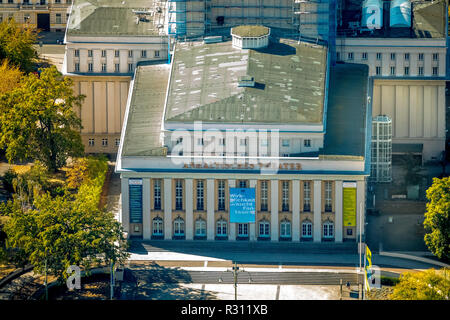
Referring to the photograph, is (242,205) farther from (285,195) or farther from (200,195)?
(285,195)

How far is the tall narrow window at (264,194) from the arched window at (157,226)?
15.3m

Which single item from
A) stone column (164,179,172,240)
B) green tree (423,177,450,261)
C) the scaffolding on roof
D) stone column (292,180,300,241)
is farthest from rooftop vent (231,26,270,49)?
green tree (423,177,450,261)

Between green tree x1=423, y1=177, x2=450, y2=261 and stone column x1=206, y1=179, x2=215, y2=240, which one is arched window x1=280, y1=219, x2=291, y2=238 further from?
green tree x1=423, y1=177, x2=450, y2=261

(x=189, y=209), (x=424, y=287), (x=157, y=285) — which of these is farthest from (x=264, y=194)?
(x=424, y=287)

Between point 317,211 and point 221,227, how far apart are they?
47.4ft

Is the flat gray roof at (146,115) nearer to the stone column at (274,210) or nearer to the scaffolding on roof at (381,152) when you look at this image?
the stone column at (274,210)

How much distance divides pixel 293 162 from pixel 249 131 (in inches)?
323

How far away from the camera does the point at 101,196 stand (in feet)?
630

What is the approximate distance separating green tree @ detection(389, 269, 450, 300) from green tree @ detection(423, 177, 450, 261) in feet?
63.1

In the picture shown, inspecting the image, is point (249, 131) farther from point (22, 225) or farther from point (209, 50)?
point (22, 225)

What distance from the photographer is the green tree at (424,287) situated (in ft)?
466

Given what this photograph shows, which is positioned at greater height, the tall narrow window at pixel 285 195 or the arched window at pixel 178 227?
the tall narrow window at pixel 285 195

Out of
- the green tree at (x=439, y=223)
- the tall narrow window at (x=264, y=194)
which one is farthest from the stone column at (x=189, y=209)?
the green tree at (x=439, y=223)
